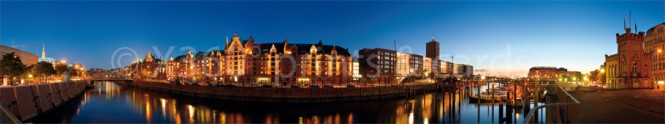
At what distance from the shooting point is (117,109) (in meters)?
56.0

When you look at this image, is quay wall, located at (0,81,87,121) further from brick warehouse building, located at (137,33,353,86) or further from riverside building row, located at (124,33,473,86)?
brick warehouse building, located at (137,33,353,86)

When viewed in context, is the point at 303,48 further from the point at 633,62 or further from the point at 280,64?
the point at 633,62

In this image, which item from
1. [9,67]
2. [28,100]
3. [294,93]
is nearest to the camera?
[28,100]

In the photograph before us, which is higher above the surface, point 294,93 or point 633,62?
point 633,62

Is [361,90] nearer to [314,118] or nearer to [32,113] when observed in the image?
[314,118]

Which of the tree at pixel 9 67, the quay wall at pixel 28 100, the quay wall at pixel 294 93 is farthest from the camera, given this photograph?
the quay wall at pixel 294 93

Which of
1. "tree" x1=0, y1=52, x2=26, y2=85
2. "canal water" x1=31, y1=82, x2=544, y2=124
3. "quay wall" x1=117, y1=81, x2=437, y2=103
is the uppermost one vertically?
"tree" x1=0, y1=52, x2=26, y2=85

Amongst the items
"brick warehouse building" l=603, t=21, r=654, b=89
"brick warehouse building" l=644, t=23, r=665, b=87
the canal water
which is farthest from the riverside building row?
"brick warehouse building" l=644, t=23, r=665, b=87

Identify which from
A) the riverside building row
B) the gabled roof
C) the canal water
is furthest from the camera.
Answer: the gabled roof

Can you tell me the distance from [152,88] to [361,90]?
7629 cm

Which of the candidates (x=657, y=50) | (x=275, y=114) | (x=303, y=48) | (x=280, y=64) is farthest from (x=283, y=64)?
(x=657, y=50)

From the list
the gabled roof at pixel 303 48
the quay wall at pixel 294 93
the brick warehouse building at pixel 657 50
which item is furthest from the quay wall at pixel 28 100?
the brick warehouse building at pixel 657 50

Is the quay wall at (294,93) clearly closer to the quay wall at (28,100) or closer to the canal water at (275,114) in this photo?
the canal water at (275,114)

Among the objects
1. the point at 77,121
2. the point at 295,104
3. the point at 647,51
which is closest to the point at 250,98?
the point at 295,104
